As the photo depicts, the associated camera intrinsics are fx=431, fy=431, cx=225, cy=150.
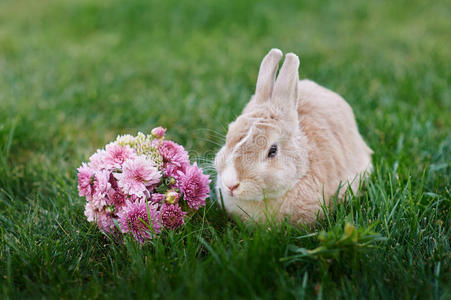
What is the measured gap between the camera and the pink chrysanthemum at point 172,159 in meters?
2.38

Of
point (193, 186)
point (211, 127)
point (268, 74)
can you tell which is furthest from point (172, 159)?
point (211, 127)

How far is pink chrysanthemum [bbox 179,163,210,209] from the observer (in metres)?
2.34

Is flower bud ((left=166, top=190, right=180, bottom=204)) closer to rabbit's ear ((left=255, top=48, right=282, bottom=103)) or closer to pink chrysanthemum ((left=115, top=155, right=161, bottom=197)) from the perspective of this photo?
pink chrysanthemum ((left=115, top=155, right=161, bottom=197))

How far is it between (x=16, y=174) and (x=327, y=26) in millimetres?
5239

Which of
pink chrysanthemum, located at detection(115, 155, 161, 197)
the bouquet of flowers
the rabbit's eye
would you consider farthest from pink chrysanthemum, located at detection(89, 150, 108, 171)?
the rabbit's eye

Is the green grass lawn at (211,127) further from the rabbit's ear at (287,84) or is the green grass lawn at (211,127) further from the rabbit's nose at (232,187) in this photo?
the rabbit's ear at (287,84)

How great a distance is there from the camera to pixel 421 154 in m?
3.25

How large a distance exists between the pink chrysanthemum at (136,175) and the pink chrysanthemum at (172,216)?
148 millimetres

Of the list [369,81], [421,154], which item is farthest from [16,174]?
[369,81]

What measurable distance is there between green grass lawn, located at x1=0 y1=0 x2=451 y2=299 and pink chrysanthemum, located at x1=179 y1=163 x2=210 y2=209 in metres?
0.10

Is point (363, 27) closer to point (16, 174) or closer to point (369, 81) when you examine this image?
point (369, 81)

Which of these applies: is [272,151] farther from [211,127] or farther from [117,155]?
[211,127]

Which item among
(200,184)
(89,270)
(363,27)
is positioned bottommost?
(89,270)

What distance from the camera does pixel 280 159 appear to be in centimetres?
227
